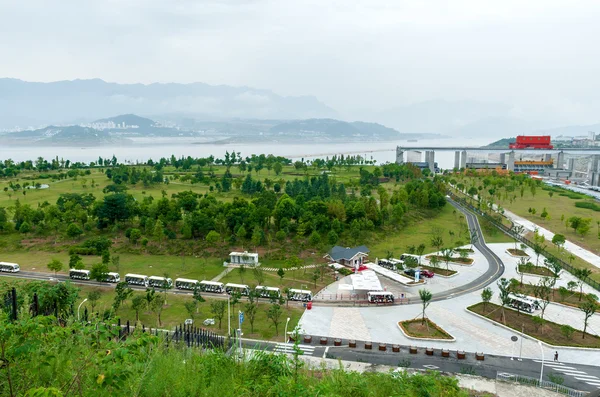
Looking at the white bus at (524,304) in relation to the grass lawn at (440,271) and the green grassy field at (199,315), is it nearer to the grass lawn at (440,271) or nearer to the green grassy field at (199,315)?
the grass lawn at (440,271)

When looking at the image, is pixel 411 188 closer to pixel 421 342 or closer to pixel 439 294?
pixel 439 294

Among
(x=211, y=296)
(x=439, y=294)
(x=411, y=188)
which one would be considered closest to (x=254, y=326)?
(x=211, y=296)

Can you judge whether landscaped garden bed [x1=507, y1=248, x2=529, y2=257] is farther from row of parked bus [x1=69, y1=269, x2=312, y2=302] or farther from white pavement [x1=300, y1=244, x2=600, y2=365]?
row of parked bus [x1=69, y1=269, x2=312, y2=302]

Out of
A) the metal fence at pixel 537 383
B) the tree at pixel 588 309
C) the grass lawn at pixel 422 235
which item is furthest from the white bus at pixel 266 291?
the tree at pixel 588 309

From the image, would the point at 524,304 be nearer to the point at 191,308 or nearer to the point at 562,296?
the point at 562,296

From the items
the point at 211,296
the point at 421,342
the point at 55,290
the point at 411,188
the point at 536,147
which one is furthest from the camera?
the point at 536,147

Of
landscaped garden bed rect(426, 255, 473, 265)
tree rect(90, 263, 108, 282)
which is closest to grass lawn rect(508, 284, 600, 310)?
landscaped garden bed rect(426, 255, 473, 265)

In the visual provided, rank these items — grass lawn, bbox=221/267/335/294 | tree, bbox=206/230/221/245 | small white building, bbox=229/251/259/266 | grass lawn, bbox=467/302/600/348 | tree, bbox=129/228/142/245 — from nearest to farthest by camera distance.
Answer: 1. grass lawn, bbox=467/302/600/348
2. grass lawn, bbox=221/267/335/294
3. small white building, bbox=229/251/259/266
4. tree, bbox=206/230/221/245
5. tree, bbox=129/228/142/245
